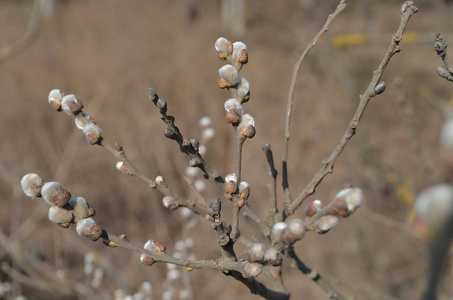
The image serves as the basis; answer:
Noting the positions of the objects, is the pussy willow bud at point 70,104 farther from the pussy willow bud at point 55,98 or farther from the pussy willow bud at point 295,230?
the pussy willow bud at point 295,230

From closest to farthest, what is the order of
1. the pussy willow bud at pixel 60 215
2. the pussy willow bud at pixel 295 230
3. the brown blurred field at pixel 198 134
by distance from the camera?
the pussy willow bud at pixel 295 230, the pussy willow bud at pixel 60 215, the brown blurred field at pixel 198 134

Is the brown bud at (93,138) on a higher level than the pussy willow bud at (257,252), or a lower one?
higher

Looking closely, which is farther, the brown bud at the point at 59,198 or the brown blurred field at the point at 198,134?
the brown blurred field at the point at 198,134

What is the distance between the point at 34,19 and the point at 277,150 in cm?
346

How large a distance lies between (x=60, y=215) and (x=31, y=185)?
7 centimetres

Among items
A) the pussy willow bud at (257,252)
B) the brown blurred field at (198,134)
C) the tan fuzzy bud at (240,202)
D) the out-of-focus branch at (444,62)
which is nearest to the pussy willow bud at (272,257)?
the pussy willow bud at (257,252)

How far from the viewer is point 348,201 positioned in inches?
17.9

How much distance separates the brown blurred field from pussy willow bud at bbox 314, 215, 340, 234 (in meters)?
0.98

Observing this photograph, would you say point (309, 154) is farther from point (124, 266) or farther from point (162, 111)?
point (162, 111)

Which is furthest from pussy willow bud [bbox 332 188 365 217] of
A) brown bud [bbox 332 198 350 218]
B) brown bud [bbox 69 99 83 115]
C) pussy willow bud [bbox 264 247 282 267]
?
brown bud [bbox 69 99 83 115]

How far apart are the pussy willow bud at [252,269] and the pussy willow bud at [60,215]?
273mm

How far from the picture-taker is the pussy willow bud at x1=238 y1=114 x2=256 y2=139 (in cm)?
60

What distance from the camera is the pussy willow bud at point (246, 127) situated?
23.6 inches

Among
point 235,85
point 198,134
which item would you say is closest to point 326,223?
point 235,85
